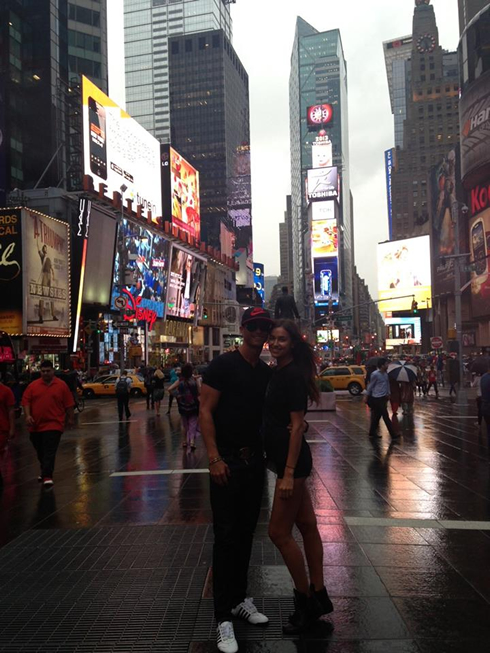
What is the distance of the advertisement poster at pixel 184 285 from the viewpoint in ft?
212

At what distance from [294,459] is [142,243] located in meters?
53.9

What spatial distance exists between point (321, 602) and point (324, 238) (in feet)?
492

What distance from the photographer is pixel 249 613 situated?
3785 mm

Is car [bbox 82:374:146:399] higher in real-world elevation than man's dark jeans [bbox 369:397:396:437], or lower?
lower

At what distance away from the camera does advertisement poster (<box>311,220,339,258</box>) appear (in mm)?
149500

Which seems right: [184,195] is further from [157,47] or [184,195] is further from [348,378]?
[157,47]

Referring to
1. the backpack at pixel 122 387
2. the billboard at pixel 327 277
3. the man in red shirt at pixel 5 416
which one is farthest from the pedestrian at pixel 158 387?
the billboard at pixel 327 277

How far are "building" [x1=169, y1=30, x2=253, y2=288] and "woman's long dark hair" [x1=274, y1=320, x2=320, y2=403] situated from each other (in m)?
163

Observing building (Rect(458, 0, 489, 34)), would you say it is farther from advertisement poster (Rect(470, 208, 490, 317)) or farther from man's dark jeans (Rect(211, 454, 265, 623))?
man's dark jeans (Rect(211, 454, 265, 623))

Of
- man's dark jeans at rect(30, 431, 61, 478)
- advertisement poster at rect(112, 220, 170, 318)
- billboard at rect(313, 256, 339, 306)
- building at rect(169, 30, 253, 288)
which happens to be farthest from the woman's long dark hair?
building at rect(169, 30, 253, 288)

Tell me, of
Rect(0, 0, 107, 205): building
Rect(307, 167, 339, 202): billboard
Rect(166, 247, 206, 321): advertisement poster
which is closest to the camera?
Rect(0, 0, 107, 205): building

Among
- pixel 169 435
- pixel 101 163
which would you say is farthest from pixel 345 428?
pixel 101 163

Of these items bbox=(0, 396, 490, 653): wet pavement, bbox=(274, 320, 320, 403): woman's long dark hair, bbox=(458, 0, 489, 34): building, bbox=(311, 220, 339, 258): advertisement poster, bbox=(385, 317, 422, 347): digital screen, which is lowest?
bbox=(0, 396, 490, 653): wet pavement

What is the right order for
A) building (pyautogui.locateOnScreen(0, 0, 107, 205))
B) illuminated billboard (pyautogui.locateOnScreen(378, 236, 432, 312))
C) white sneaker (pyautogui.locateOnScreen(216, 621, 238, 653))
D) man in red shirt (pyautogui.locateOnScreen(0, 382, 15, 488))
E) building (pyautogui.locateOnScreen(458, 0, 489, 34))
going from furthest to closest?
1. building (pyautogui.locateOnScreen(458, 0, 489, 34))
2. illuminated billboard (pyautogui.locateOnScreen(378, 236, 432, 312))
3. building (pyautogui.locateOnScreen(0, 0, 107, 205))
4. man in red shirt (pyautogui.locateOnScreen(0, 382, 15, 488))
5. white sneaker (pyautogui.locateOnScreen(216, 621, 238, 653))
